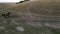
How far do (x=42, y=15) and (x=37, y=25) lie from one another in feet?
0.31

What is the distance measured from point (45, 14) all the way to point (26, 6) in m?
0.15

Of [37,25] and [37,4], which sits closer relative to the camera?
[37,25]

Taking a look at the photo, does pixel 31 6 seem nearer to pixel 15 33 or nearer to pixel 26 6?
pixel 26 6

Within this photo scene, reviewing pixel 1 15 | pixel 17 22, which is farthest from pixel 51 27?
pixel 1 15

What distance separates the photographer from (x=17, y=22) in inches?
28.2

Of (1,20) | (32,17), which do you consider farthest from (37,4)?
(1,20)

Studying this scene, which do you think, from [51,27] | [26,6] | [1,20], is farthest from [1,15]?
[51,27]

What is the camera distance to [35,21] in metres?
0.71

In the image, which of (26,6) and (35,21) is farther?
(26,6)

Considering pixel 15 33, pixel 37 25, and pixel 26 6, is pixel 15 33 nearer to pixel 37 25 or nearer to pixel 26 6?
pixel 37 25

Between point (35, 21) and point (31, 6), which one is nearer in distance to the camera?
point (35, 21)

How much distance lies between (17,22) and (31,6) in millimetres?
198

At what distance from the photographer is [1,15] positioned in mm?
809

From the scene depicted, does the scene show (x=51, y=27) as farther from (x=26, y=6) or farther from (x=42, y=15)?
(x=26, y=6)
